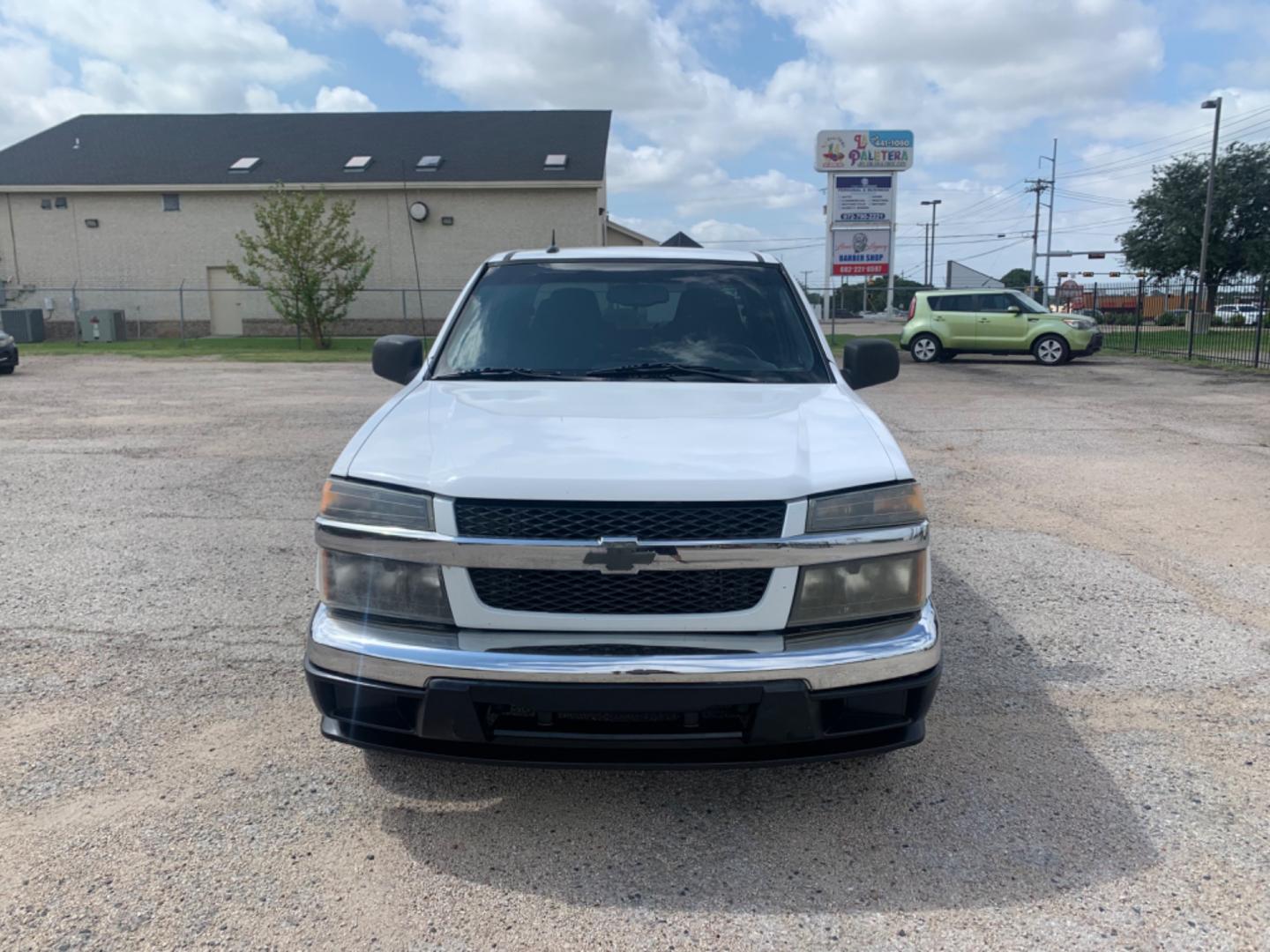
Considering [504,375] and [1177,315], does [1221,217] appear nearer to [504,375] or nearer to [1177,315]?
[1177,315]

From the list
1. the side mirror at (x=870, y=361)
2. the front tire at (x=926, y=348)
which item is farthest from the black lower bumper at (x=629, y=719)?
the front tire at (x=926, y=348)

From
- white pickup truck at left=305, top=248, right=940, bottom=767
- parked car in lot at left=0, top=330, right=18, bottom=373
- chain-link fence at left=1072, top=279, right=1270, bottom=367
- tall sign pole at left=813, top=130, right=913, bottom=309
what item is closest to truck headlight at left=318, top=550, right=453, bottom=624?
white pickup truck at left=305, top=248, right=940, bottom=767

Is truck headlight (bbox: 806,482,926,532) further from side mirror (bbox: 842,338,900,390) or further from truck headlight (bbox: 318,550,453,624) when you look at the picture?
side mirror (bbox: 842,338,900,390)

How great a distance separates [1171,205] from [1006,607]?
148 ft

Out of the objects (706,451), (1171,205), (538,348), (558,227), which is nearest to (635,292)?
(538,348)

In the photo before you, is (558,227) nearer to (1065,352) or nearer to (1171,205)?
(1065,352)

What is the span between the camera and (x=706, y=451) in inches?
114

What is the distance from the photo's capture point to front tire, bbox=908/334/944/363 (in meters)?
22.7

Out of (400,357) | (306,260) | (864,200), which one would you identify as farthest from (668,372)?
(864,200)

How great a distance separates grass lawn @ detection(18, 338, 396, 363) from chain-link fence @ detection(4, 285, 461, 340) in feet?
3.36

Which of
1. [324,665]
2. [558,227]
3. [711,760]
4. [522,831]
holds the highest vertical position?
[558,227]

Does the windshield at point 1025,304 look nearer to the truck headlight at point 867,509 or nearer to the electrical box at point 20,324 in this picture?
the truck headlight at point 867,509

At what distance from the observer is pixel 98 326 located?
2992cm

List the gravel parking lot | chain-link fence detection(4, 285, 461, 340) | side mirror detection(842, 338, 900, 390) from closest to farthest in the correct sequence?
the gravel parking lot → side mirror detection(842, 338, 900, 390) → chain-link fence detection(4, 285, 461, 340)
